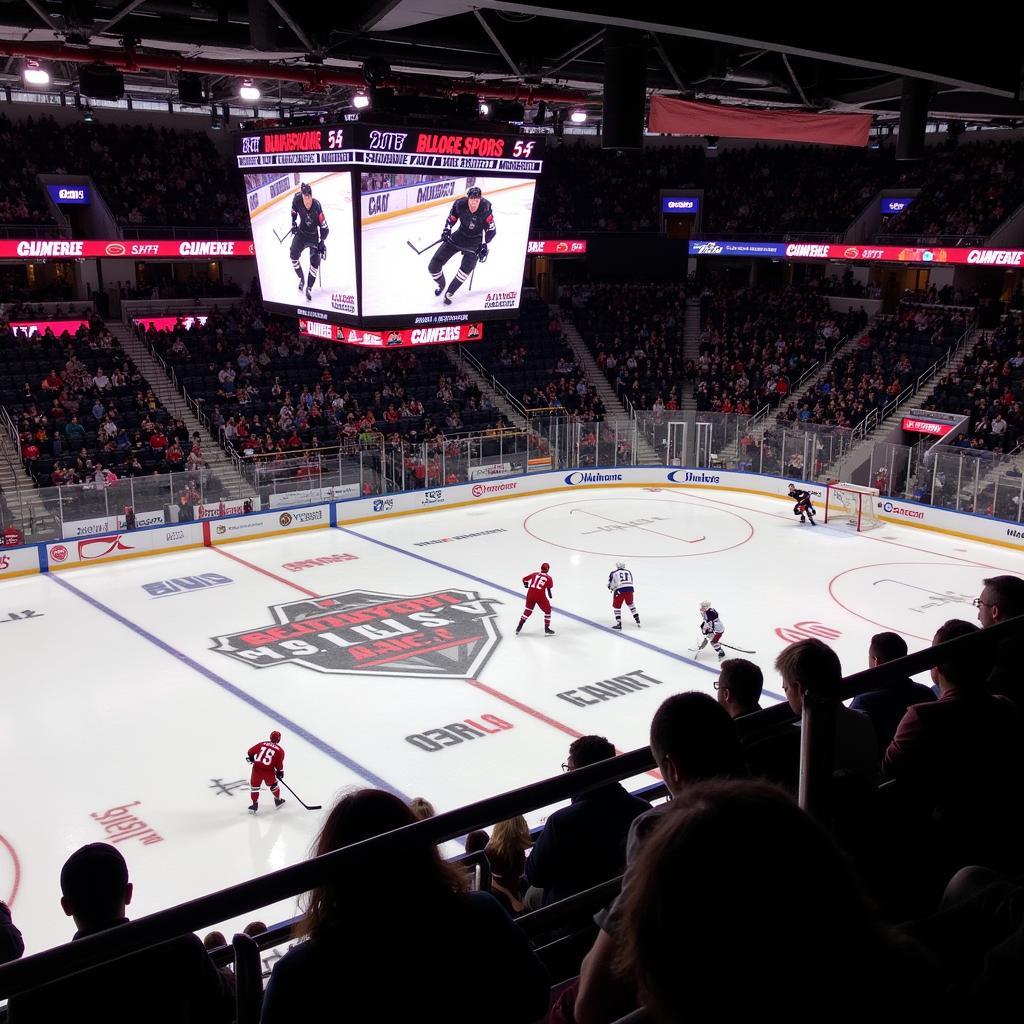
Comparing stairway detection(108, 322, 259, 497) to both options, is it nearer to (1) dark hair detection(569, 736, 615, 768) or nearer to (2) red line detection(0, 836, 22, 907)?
(2) red line detection(0, 836, 22, 907)

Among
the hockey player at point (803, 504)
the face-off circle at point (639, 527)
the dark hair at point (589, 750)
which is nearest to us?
the dark hair at point (589, 750)

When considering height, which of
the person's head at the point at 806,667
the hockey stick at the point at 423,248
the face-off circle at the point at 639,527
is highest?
the hockey stick at the point at 423,248

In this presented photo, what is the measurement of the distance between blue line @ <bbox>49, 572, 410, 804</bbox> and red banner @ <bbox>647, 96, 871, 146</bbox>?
7231 mm

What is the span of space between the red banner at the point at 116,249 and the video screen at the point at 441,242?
38.0 feet

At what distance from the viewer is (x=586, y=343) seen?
125ft

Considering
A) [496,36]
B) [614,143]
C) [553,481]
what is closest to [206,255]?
[553,481]

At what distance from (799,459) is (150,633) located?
58.9 ft

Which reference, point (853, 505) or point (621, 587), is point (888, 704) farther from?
point (853, 505)

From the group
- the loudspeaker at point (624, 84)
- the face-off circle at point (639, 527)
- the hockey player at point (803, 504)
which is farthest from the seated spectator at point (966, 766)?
the hockey player at point (803, 504)

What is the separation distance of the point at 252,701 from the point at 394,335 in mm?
7724

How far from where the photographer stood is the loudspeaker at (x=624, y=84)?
608 centimetres

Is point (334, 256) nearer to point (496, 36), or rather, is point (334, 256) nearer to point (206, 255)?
point (496, 36)

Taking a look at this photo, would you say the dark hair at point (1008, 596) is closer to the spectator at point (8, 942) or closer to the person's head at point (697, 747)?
the person's head at point (697, 747)

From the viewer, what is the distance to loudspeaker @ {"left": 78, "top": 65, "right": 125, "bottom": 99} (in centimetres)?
1297
